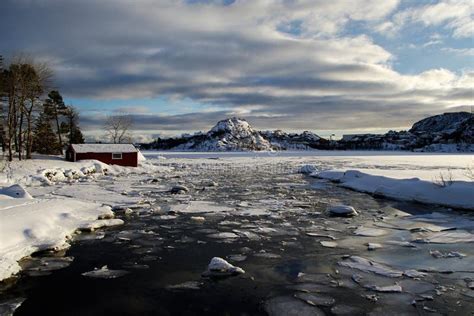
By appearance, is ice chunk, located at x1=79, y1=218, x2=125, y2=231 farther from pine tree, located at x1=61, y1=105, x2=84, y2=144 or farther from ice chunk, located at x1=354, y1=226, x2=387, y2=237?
pine tree, located at x1=61, y1=105, x2=84, y2=144

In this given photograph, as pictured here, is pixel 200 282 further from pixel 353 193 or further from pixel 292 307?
pixel 353 193

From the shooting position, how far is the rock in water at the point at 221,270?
824 cm

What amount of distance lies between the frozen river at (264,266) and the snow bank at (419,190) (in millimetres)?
1734

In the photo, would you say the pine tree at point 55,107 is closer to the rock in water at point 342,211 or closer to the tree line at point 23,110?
the tree line at point 23,110

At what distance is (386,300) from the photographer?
6.90 metres

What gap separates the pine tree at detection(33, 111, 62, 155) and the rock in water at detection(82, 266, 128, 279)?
139ft

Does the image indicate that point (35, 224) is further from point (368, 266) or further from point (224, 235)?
point (368, 266)

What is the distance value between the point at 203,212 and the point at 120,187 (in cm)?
1048

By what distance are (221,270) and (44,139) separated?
1869 inches

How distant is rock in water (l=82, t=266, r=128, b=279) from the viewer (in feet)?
26.9

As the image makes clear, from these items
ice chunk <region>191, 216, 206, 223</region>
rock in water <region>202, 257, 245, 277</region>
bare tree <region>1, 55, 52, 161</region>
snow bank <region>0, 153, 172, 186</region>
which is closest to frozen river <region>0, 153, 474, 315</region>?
ice chunk <region>191, 216, 206, 223</region>

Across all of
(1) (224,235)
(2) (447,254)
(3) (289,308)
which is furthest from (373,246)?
(3) (289,308)

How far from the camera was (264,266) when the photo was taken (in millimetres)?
8875

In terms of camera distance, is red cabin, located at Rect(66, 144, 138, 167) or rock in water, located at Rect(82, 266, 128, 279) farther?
red cabin, located at Rect(66, 144, 138, 167)
